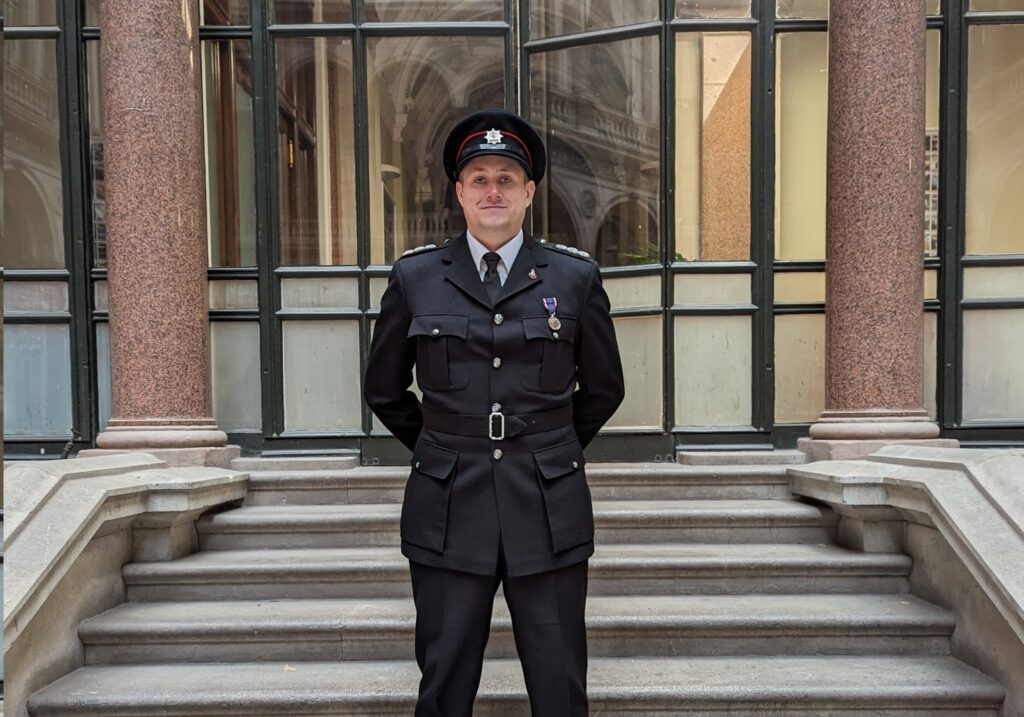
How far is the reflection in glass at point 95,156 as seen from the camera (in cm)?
597

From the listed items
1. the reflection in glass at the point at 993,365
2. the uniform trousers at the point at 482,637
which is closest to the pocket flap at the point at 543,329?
the uniform trousers at the point at 482,637

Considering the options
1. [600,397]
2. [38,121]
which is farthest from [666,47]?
[38,121]

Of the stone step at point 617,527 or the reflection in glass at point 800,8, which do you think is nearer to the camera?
the stone step at point 617,527

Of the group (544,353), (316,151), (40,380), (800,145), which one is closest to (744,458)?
(800,145)

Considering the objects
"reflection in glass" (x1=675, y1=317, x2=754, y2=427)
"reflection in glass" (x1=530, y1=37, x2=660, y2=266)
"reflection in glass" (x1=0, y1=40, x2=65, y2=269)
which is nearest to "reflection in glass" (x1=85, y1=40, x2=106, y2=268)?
"reflection in glass" (x1=0, y1=40, x2=65, y2=269)

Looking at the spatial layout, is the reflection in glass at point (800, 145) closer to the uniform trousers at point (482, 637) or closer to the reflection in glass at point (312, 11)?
the reflection in glass at point (312, 11)

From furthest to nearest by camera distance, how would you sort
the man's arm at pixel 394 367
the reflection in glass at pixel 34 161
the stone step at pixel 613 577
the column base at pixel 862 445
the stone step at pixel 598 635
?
the reflection in glass at pixel 34 161
the column base at pixel 862 445
the stone step at pixel 613 577
the stone step at pixel 598 635
the man's arm at pixel 394 367

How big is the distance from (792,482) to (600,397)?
2727 millimetres

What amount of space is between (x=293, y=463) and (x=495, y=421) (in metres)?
3.48

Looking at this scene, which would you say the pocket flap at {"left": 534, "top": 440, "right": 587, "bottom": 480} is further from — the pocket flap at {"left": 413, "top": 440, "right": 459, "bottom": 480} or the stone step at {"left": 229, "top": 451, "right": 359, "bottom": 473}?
the stone step at {"left": 229, "top": 451, "right": 359, "bottom": 473}

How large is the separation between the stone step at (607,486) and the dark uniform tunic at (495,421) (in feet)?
8.43

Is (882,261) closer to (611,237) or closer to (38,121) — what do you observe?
(611,237)

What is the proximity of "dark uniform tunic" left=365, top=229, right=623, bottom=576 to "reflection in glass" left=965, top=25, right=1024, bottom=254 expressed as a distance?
486 cm

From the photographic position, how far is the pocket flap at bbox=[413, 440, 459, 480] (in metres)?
2.67
